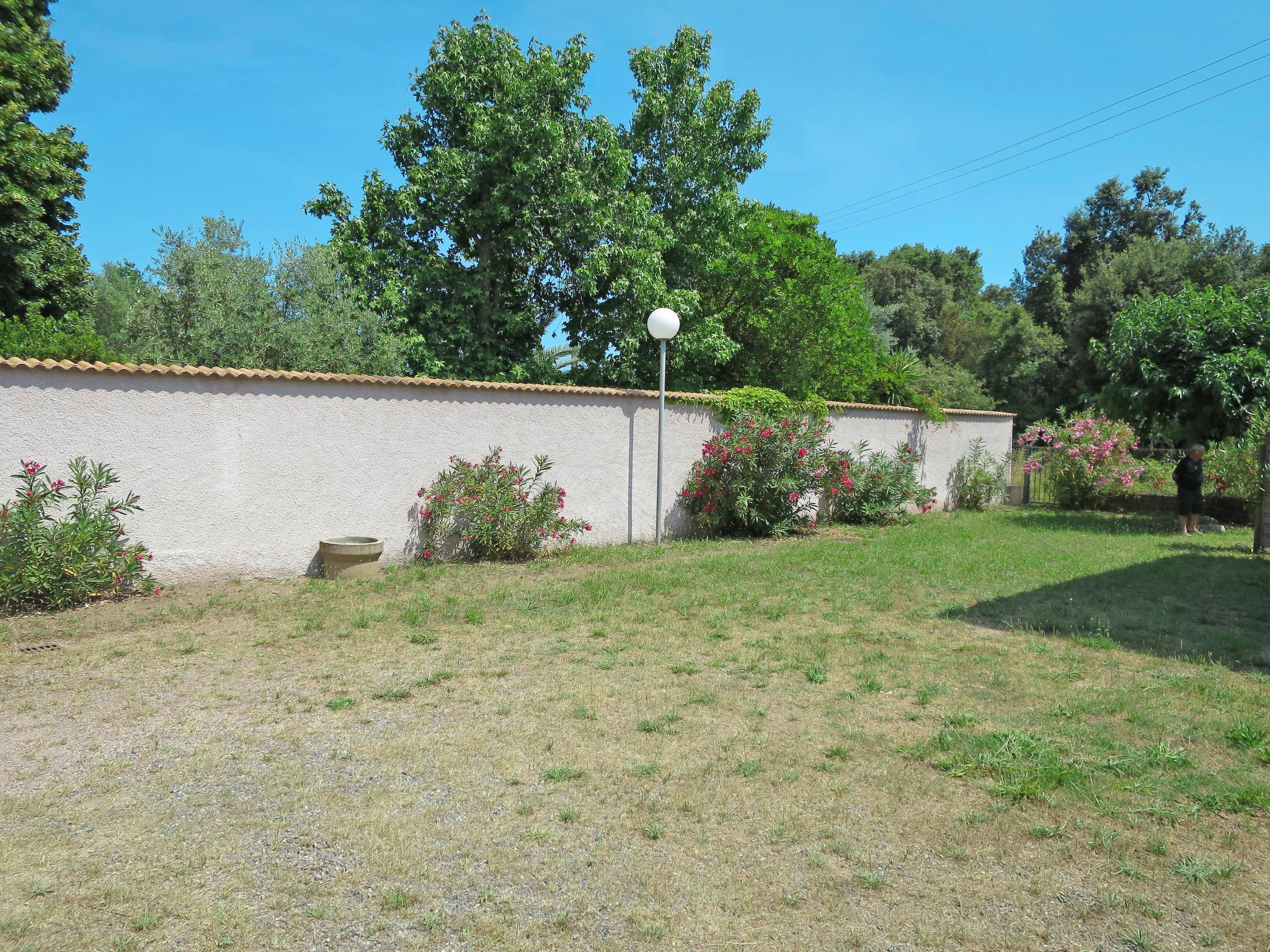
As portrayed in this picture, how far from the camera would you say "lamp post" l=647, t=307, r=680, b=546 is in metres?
10.5

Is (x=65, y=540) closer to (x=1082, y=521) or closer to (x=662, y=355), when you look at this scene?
(x=662, y=355)

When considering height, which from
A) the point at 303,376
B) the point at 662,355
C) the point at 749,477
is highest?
the point at 662,355

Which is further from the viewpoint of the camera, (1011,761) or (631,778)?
(1011,761)

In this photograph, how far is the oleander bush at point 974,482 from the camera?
1691 centimetres

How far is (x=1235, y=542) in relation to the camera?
12062mm

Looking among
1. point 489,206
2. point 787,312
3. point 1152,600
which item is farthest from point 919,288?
point 1152,600

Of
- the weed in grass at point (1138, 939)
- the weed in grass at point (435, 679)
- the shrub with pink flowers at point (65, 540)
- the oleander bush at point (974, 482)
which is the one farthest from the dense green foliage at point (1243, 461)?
the shrub with pink flowers at point (65, 540)

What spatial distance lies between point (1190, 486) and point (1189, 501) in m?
0.26

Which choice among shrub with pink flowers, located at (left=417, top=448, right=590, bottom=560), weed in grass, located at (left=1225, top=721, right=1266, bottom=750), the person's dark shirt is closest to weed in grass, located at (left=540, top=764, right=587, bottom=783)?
weed in grass, located at (left=1225, top=721, right=1266, bottom=750)

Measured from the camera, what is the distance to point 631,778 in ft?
12.1

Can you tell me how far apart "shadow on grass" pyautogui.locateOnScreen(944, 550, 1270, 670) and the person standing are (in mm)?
3834

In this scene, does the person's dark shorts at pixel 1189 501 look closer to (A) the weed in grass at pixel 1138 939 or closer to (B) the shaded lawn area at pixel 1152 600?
(B) the shaded lawn area at pixel 1152 600

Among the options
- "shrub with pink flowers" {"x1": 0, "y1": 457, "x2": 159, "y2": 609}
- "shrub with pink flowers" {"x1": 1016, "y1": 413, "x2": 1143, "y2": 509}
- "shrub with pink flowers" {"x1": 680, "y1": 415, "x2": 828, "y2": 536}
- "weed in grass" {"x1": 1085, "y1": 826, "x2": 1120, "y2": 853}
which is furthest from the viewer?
"shrub with pink flowers" {"x1": 1016, "y1": 413, "x2": 1143, "y2": 509}

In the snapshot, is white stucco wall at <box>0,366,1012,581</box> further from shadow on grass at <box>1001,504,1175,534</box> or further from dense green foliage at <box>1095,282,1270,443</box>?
dense green foliage at <box>1095,282,1270,443</box>
